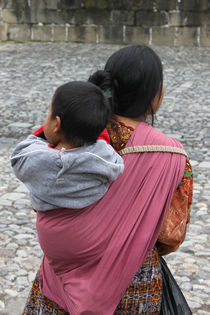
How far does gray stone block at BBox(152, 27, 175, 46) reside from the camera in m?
13.3

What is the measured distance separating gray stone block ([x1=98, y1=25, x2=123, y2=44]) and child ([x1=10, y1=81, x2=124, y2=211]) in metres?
12.1

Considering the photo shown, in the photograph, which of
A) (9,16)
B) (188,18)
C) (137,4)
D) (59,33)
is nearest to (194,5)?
(188,18)

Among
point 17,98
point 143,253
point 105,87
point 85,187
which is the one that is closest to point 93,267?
point 143,253

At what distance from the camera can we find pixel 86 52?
12.6m

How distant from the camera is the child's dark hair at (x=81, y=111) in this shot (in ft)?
5.56

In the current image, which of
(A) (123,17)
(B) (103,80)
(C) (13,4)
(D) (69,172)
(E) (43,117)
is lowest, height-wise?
(E) (43,117)

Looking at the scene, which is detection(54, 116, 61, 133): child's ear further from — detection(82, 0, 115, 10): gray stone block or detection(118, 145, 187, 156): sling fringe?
detection(82, 0, 115, 10): gray stone block

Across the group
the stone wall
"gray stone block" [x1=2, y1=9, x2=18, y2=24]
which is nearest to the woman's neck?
the stone wall

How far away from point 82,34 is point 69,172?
12.5 meters

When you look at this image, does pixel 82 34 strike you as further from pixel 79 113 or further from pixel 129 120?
pixel 79 113

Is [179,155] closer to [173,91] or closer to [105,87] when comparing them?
[105,87]

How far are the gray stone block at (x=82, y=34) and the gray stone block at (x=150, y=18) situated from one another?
116cm

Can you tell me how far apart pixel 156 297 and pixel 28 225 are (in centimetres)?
239

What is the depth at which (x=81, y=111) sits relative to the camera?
169cm
